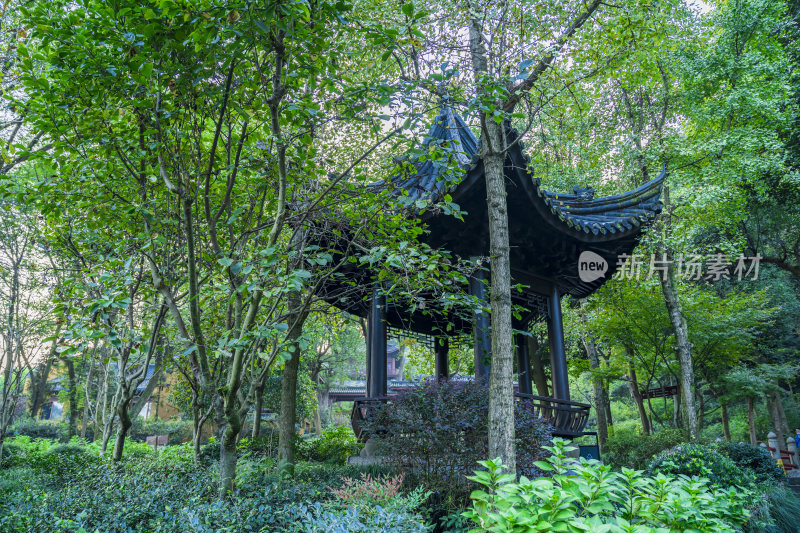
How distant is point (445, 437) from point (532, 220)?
3.73 metres

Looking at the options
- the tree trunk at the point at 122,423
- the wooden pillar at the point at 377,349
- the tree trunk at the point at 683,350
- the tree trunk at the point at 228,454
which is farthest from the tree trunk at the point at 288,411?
the tree trunk at the point at 683,350

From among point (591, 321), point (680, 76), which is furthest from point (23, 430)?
point (680, 76)

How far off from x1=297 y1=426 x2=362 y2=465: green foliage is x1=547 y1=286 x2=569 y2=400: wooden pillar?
14.5 ft

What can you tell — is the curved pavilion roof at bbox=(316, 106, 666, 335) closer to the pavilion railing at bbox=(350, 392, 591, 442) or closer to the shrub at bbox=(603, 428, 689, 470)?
the pavilion railing at bbox=(350, 392, 591, 442)

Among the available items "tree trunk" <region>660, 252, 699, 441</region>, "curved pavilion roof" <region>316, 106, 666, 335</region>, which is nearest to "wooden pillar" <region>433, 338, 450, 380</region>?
"curved pavilion roof" <region>316, 106, 666, 335</region>

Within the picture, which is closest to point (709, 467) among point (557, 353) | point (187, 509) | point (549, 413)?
point (549, 413)

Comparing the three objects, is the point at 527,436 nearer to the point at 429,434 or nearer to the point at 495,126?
the point at 429,434

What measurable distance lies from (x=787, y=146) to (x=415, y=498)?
59.4ft

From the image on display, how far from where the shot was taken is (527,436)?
558cm

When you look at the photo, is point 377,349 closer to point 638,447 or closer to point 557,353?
point 557,353

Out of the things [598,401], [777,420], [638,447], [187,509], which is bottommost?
[638,447]

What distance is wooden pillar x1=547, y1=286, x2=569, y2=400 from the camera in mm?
8453

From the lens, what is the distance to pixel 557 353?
8.65 m

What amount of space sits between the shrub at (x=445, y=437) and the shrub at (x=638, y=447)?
799 centimetres
